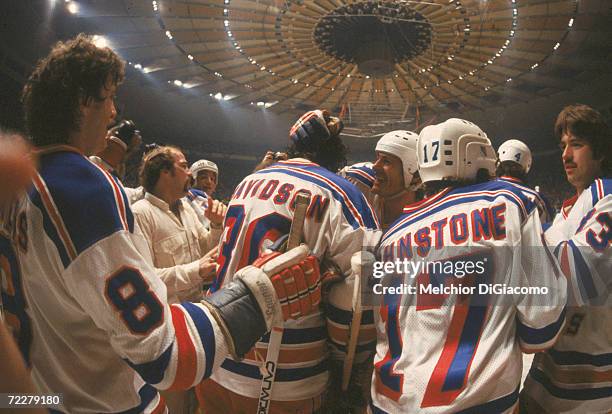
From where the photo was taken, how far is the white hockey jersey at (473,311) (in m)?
1.32

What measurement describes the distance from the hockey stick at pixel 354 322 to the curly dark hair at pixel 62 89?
997mm

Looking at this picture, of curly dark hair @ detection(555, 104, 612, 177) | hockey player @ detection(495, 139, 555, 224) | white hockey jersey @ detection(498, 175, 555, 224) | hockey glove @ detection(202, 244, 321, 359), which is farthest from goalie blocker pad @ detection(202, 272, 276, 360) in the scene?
hockey player @ detection(495, 139, 555, 224)

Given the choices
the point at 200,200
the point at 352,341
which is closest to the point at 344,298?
the point at 352,341

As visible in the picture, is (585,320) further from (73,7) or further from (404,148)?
(73,7)

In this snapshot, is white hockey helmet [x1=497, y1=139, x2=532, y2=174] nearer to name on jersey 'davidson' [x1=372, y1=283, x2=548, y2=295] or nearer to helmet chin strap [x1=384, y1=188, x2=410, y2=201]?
helmet chin strap [x1=384, y1=188, x2=410, y2=201]

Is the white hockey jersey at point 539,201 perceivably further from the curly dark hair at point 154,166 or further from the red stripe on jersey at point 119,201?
the curly dark hair at point 154,166

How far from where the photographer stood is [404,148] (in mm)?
2793

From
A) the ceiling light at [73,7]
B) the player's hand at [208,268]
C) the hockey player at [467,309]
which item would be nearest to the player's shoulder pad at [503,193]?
the hockey player at [467,309]

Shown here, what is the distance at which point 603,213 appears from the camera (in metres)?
1.52

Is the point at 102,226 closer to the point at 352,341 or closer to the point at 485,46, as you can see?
the point at 352,341

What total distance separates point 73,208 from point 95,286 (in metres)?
0.18

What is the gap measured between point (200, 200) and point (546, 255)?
3.25m

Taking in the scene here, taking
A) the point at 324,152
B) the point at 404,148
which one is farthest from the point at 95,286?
the point at 404,148

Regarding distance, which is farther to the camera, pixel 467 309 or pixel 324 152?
pixel 324 152
